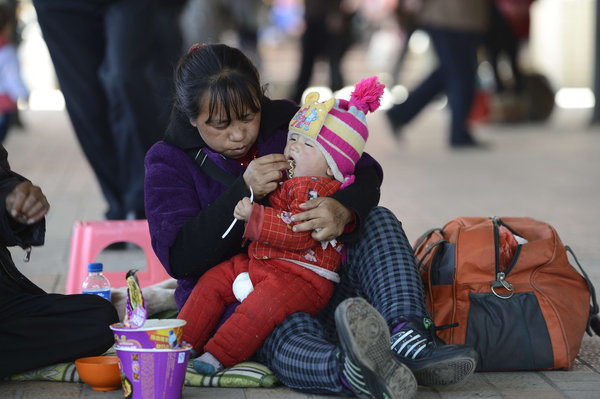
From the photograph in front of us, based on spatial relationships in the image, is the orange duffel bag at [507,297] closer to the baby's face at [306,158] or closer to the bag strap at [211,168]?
the baby's face at [306,158]

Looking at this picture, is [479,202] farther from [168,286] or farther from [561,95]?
[561,95]

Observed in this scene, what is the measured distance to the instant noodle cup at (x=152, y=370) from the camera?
8.06 ft

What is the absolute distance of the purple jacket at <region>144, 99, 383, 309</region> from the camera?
9.22 feet

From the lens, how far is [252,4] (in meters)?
15.2

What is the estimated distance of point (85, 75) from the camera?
5.05 metres

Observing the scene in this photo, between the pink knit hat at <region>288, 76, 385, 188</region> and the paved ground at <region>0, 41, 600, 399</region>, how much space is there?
0.72 meters

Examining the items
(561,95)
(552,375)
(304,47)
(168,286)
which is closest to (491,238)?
(552,375)

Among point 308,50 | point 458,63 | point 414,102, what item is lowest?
point 414,102

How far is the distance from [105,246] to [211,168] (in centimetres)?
115

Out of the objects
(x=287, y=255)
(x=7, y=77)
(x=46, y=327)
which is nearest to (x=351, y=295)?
(x=287, y=255)

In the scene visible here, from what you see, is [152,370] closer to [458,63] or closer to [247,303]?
[247,303]

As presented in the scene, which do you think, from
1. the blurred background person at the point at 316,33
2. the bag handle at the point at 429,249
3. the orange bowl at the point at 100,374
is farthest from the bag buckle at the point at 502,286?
the blurred background person at the point at 316,33

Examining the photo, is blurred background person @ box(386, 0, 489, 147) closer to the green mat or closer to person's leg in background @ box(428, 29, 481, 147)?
person's leg in background @ box(428, 29, 481, 147)

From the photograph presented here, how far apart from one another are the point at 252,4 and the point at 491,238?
12.7 meters
